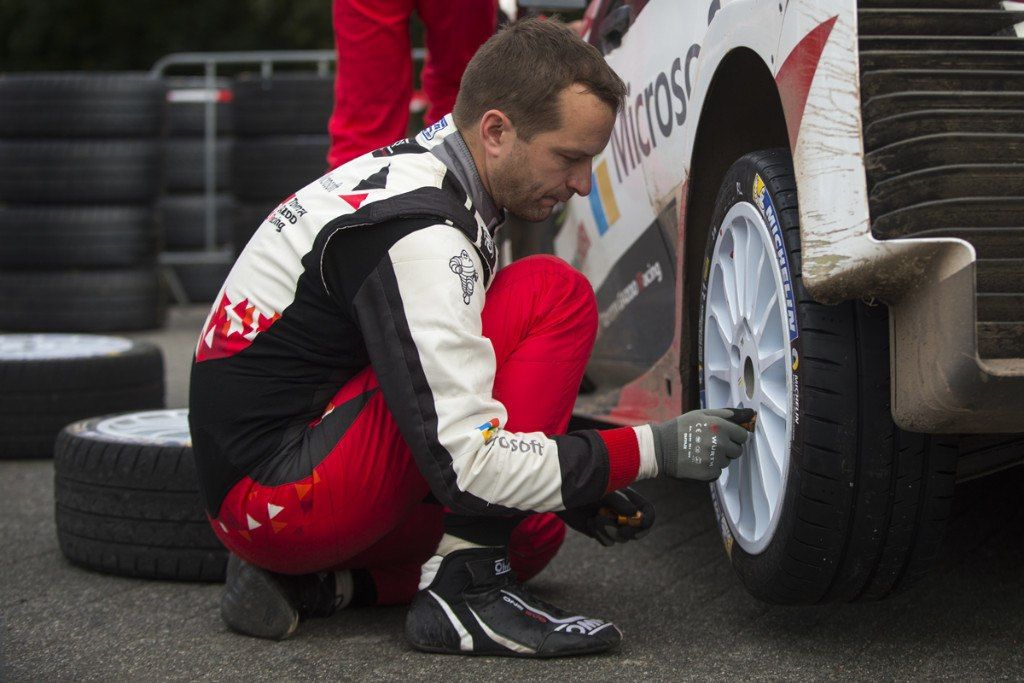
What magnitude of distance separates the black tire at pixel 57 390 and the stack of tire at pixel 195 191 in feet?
16.9

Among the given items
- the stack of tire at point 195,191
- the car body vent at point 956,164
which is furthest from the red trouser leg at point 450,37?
the stack of tire at point 195,191

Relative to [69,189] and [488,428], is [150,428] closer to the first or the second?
[488,428]

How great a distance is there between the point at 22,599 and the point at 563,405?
3.79 ft

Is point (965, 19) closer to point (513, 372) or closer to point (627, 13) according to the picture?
point (513, 372)

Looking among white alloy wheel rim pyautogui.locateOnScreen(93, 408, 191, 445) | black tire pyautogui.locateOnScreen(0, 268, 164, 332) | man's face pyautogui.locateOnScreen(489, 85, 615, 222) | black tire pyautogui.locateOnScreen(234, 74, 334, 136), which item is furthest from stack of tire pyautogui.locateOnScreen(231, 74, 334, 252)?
man's face pyautogui.locateOnScreen(489, 85, 615, 222)

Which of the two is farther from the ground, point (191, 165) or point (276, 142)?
point (191, 165)

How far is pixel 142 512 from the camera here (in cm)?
267

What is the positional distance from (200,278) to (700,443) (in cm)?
746

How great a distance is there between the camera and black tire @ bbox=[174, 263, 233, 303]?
9.09 meters

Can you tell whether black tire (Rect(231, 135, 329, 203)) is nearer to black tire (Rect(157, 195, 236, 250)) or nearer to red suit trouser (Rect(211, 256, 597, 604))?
black tire (Rect(157, 195, 236, 250))

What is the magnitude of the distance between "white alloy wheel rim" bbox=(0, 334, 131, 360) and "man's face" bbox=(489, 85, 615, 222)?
208 centimetres

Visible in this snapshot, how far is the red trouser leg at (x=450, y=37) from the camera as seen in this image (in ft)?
12.4

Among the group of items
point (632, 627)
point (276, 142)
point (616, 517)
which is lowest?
point (632, 627)

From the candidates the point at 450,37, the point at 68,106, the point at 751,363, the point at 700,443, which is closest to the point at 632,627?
the point at 700,443
